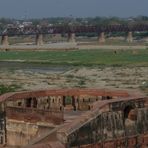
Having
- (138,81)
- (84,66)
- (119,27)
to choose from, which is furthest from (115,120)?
(119,27)

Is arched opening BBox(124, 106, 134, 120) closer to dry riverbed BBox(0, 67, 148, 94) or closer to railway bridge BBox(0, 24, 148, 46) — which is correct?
dry riverbed BBox(0, 67, 148, 94)

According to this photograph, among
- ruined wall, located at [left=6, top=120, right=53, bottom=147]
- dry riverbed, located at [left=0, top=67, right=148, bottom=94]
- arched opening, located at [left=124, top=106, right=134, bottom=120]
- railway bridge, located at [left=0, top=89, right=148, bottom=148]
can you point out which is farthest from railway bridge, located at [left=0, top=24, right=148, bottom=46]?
arched opening, located at [left=124, top=106, right=134, bottom=120]

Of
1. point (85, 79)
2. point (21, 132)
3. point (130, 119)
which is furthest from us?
point (85, 79)

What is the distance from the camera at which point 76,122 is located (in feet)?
49.1

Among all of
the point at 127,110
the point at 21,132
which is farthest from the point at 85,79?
the point at 127,110

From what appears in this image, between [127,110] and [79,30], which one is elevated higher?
[127,110]

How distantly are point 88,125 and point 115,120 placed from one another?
1.38 metres

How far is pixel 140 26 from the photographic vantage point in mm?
161125

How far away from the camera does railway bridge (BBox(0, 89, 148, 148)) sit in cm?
1477

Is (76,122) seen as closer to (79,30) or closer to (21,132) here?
(21,132)

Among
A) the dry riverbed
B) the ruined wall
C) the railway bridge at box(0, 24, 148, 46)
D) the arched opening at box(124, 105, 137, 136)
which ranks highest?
the arched opening at box(124, 105, 137, 136)

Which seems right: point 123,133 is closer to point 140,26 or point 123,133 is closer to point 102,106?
point 102,106

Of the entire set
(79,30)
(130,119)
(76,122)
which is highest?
(76,122)

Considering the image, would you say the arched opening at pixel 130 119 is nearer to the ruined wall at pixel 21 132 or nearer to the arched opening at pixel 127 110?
the arched opening at pixel 127 110
